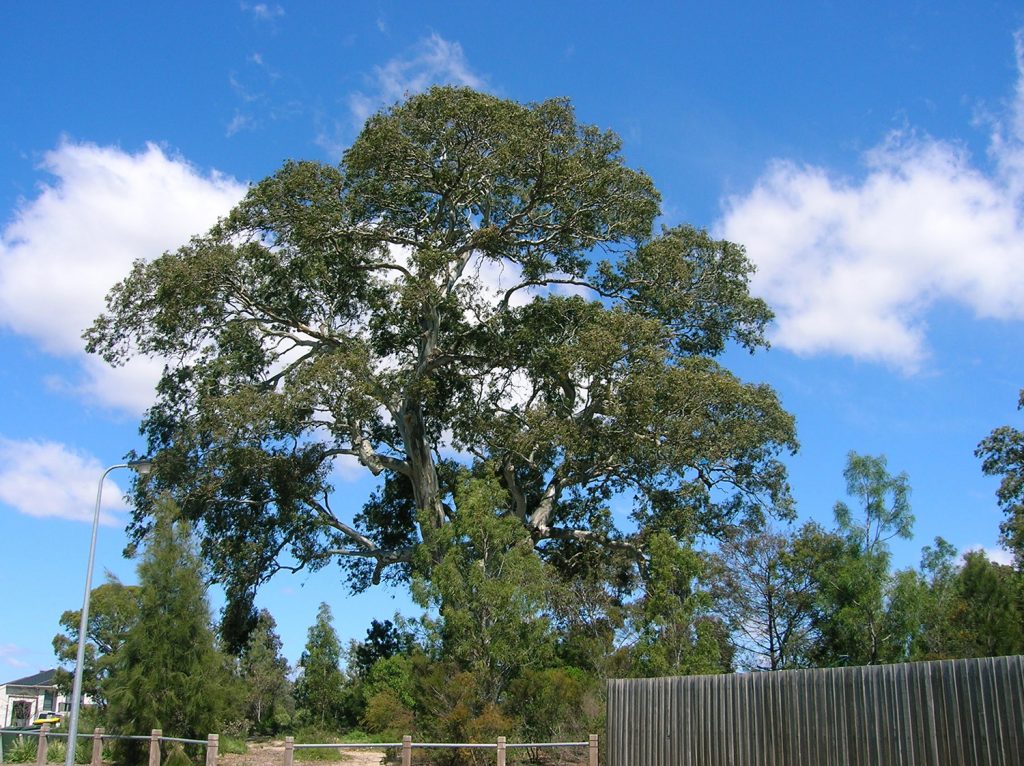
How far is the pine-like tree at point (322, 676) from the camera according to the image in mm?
34031

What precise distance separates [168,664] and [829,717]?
14466 mm

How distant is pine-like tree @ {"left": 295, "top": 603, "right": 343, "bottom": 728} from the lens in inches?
1340

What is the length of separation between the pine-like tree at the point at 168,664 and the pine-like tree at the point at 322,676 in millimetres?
10333

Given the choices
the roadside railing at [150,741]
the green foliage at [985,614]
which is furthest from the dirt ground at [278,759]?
the green foliage at [985,614]

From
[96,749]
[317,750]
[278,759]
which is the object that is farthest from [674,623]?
[96,749]

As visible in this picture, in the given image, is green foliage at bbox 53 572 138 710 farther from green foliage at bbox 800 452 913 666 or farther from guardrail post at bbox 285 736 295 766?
green foliage at bbox 800 452 913 666

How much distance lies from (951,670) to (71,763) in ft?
49.8

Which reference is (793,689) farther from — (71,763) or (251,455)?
(251,455)

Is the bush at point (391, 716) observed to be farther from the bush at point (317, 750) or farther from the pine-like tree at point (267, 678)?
the pine-like tree at point (267, 678)

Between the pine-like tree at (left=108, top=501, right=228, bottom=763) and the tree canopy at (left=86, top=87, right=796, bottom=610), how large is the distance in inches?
201

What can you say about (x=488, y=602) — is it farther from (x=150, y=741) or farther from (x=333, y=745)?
(x=150, y=741)

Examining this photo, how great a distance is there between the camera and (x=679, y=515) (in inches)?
1082

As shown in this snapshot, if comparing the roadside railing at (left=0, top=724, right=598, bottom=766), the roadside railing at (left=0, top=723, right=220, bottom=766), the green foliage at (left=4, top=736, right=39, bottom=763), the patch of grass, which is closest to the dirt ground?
the patch of grass

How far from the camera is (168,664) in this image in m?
21.8
